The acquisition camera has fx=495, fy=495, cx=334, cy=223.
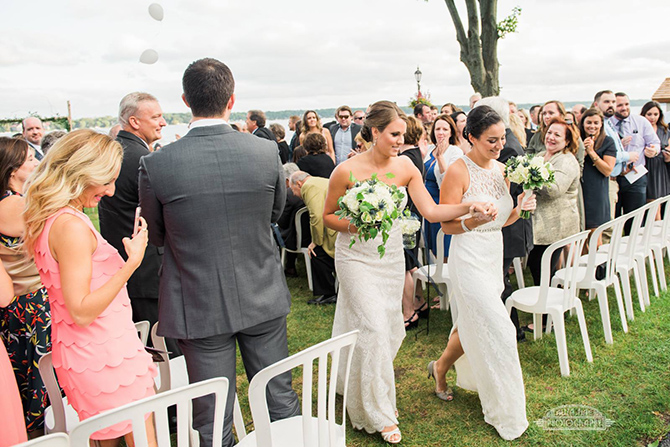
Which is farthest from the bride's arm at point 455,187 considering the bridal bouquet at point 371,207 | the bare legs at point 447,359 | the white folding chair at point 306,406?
the white folding chair at point 306,406

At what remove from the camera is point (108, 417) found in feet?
5.27

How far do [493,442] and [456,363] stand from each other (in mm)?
638

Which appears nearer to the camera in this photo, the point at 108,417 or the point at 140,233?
the point at 108,417

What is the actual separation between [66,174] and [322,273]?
4.22 meters

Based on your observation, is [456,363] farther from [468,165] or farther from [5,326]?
[5,326]

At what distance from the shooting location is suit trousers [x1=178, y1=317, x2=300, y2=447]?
2.51 meters

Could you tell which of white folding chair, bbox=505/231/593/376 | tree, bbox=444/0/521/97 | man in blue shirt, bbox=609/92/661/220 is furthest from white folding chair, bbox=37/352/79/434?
tree, bbox=444/0/521/97

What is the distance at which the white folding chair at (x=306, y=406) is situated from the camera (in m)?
1.95

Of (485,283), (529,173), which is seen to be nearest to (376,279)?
(485,283)

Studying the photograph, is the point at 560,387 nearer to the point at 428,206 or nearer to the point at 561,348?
the point at 561,348

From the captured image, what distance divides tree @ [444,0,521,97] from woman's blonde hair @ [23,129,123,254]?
13467 millimetres

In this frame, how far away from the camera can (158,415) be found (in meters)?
1.75

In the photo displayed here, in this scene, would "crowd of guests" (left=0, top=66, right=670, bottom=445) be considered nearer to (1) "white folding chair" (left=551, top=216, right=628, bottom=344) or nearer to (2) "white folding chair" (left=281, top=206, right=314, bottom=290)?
(1) "white folding chair" (left=551, top=216, right=628, bottom=344)

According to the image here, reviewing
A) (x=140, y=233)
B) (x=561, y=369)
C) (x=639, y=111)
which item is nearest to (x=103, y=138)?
(x=140, y=233)
